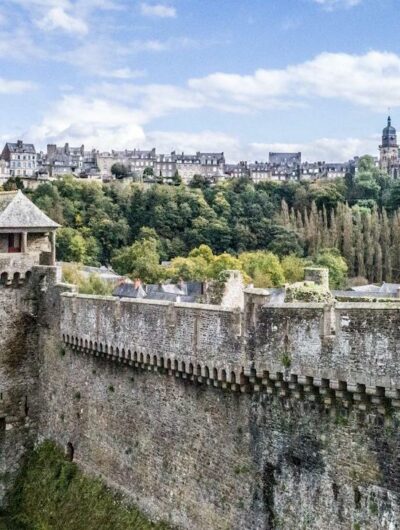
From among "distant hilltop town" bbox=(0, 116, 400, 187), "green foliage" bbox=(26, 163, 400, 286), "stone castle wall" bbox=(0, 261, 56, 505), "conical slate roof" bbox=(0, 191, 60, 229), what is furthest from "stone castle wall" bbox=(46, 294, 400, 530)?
"distant hilltop town" bbox=(0, 116, 400, 187)

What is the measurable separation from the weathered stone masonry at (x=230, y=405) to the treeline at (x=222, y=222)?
6724cm

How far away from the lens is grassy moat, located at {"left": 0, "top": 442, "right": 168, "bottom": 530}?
16281 millimetres

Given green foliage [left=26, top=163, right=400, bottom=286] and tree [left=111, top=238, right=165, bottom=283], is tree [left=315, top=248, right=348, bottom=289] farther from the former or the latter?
tree [left=111, top=238, right=165, bottom=283]

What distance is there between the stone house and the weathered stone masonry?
61cm

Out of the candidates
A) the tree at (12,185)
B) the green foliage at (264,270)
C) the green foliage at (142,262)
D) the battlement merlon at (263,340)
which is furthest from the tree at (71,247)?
the battlement merlon at (263,340)

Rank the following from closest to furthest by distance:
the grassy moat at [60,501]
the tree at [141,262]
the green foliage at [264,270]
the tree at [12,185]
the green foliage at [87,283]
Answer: the grassy moat at [60,501] < the green foliage at [87,283] < the green foliage at [264,270] < the tree at [141,262] < the tree at [12,185]

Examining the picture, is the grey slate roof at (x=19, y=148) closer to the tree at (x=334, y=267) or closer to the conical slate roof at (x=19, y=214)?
the tree at (x=334, y=267)

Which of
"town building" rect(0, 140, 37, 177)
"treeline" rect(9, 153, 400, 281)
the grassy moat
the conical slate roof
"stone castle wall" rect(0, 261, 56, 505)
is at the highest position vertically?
"town building" rect(0, 140, 37, 177)

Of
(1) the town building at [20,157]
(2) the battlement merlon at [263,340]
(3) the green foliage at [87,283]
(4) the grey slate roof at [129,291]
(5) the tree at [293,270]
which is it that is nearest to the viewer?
(2) the battlement merlon at [263,340]

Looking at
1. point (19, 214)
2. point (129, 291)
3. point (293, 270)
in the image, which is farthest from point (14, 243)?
point (293, 270)

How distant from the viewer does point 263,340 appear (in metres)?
12.2

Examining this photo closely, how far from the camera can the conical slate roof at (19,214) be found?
19656 mm

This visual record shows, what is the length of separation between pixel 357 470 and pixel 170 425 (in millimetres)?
5002

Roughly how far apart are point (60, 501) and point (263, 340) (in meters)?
8.86
